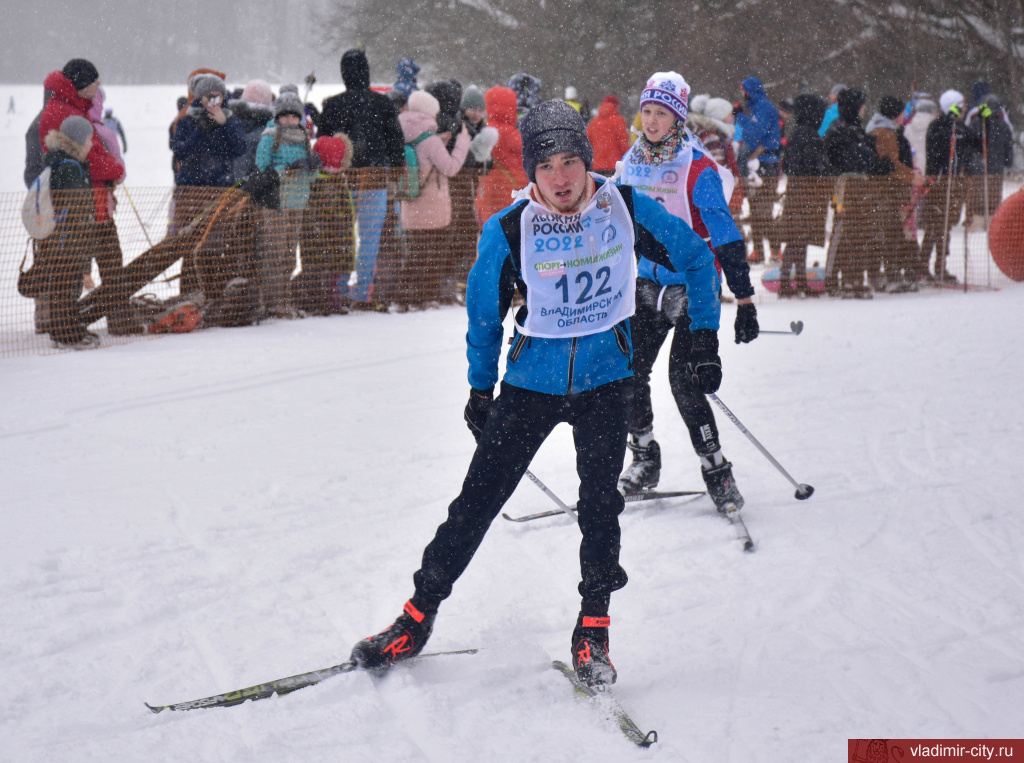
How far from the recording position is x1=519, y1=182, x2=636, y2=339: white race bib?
2.82 meters

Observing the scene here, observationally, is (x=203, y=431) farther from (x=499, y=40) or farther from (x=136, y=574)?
(x=499, y=40)

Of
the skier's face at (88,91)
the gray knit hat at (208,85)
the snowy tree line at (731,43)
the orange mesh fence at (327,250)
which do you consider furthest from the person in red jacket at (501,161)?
the snowy tree line at (731,43)

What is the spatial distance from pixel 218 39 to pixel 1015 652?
8092cm

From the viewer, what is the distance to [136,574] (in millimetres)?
3697

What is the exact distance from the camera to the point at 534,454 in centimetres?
295

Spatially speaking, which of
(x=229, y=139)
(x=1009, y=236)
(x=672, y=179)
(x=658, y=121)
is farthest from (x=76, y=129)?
(x=1009, y=236)

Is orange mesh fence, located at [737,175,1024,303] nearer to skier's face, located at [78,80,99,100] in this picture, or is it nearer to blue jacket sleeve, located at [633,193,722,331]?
skier's face, located at [78,80,99,100]

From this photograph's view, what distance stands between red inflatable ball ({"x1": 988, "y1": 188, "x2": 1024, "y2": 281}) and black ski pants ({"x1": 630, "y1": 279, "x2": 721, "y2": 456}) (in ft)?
27.1

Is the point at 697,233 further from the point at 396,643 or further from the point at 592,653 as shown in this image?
the point at 396,643

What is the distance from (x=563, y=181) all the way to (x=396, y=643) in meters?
1.55

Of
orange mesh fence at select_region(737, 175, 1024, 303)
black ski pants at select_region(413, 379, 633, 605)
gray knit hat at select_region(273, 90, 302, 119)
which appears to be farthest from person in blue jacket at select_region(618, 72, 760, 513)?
orange mesh fence at select_region(737, 175, 1024, 303)

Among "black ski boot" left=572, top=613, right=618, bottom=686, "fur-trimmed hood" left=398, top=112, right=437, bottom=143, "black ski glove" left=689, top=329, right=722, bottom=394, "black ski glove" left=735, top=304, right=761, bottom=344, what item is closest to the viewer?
"black ski boot" left=572, top=613, right=618, bottom=686

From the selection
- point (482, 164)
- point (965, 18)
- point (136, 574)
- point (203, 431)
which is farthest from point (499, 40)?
point (136, 574)

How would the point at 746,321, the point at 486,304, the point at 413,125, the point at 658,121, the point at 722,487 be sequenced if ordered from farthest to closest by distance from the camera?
the point at 413,125
the point at 722,487
the point at 658,121
the point at 746,321
the point at 486,304
